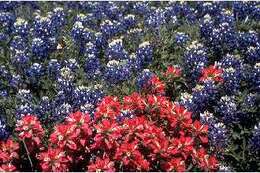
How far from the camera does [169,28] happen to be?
7645 mm

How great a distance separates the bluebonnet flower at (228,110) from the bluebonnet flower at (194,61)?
0.80 m

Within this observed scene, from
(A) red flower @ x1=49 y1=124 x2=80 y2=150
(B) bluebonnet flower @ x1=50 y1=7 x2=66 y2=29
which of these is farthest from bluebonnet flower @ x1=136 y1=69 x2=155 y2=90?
(B) bluebonnet flower @ x1=50 y1=7 x2=66 y2=29

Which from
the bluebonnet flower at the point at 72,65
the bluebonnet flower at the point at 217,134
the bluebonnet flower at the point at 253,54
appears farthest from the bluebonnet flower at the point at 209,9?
the bluebonnet flower at the point at 217,134

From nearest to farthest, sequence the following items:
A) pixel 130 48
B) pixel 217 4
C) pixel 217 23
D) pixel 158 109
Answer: pixel 158 109 → pixel 130 48 → pixel 217 23 → pixel 217 4

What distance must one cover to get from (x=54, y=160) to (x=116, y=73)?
1867 mm

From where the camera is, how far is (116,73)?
239 inches

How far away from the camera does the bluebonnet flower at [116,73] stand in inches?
239

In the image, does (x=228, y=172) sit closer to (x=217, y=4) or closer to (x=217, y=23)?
(x=217, y=23)

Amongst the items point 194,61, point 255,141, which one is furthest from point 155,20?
point 255,141

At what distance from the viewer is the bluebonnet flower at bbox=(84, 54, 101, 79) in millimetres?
6371

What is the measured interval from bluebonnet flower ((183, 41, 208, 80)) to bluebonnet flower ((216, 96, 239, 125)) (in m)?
0.80

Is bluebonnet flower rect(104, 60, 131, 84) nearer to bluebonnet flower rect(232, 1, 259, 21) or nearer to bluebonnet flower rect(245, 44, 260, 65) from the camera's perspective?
bluebonnet flower rect(245, 44, 260, 65)

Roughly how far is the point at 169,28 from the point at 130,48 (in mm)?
807

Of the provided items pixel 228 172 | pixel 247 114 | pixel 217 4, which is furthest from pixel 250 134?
pixel 217 4
